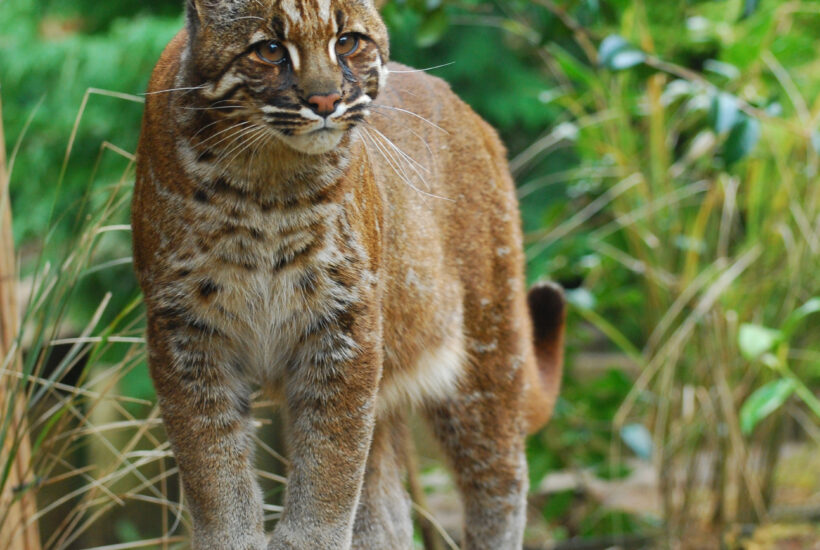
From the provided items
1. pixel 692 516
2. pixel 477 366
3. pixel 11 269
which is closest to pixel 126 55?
pixel 11 269

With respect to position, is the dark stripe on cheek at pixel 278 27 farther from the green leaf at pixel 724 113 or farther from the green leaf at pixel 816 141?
the green leaf at pixel 816 141

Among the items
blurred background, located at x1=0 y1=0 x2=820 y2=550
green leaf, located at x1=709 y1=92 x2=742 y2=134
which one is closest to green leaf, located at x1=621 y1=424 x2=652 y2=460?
Result: blurred background, located at x1=0 y1=0 x2=820 y2=550

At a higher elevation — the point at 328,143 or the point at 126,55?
the point at 328,143

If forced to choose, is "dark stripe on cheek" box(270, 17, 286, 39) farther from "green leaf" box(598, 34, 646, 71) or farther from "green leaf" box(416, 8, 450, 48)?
"green leaf" box(416, 8, 450, 48)

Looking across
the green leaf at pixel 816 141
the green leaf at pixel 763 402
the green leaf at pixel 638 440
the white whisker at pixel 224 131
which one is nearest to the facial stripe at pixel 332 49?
the white whisker at pixel 224 131

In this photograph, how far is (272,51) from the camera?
7.49ft

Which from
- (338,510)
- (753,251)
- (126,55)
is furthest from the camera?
(126,55)

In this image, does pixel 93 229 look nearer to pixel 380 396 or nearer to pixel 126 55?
pixel 380 396

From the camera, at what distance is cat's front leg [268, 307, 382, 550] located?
2.62m

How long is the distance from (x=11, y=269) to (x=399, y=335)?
131cm

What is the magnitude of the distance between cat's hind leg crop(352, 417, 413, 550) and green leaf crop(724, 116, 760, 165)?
1.65 meters

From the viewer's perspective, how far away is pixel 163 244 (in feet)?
8.08

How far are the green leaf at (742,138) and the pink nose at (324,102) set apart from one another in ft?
7.08

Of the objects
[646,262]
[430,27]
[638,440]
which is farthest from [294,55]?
[646,262]
